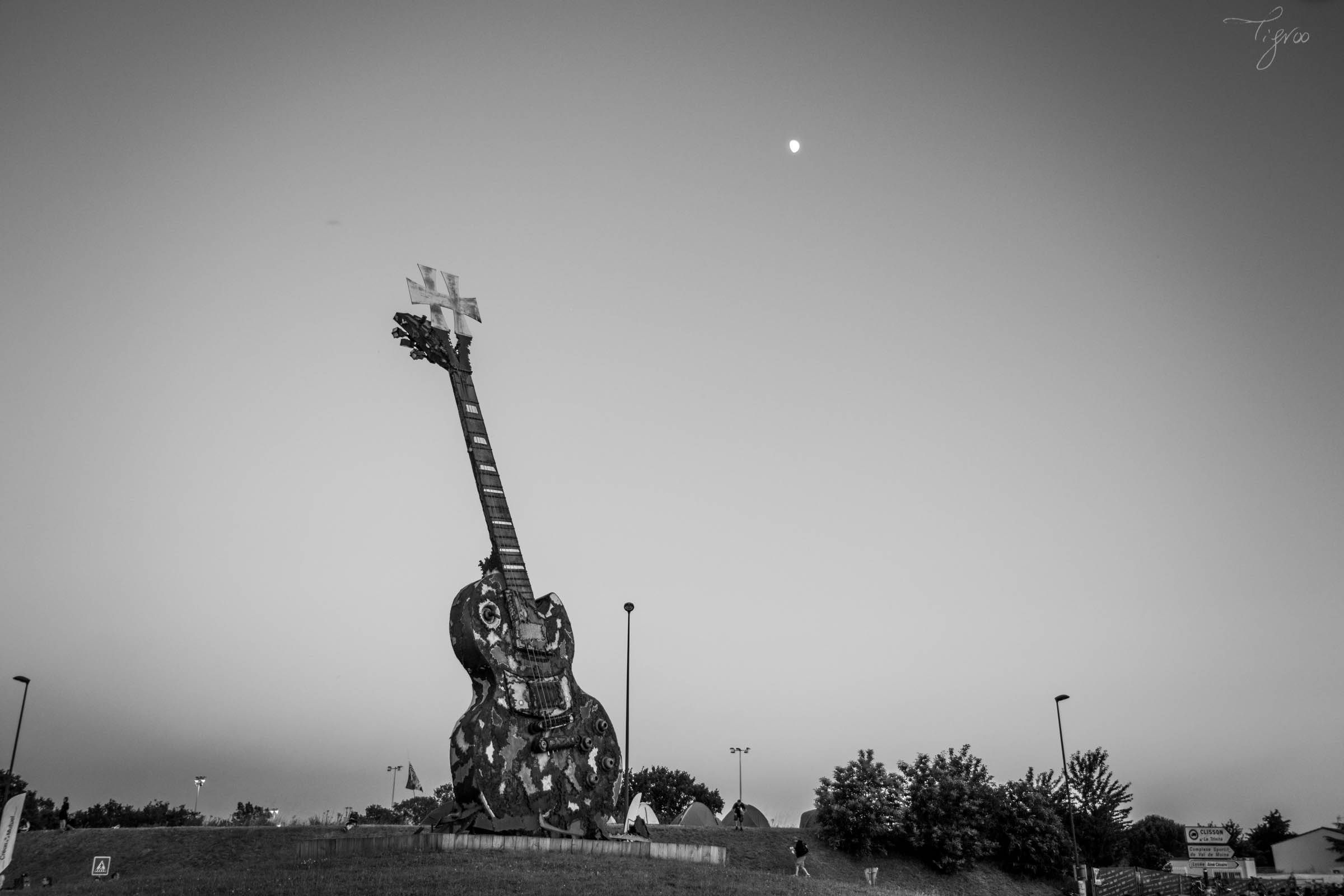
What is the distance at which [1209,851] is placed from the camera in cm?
3866

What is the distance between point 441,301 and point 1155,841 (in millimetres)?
103161

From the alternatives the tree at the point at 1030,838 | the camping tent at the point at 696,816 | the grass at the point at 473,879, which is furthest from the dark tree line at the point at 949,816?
the grass at the point at 473,879

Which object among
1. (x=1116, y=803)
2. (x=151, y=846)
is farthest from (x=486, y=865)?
(x=1116, y=803)

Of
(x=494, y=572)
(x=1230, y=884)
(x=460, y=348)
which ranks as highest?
(x=460, y=348)

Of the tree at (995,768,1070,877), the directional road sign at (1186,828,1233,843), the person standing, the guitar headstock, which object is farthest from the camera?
the tree at (995,768,1070,877)

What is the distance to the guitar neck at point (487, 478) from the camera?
25766mm

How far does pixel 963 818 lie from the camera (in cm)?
4612

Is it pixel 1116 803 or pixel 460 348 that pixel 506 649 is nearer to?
pixel 460 348

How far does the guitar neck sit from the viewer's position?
25766 millimetres

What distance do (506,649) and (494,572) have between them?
80.3 inches

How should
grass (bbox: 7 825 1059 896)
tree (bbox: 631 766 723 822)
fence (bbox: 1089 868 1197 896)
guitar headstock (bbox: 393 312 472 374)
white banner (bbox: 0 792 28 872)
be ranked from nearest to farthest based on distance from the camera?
white banner (bbox: 0 792 28 872) < grass (bbox: 7 825 1059 896) < guitar headstock (bbox: 393 312 472 374) < fence (bbox: 1089 868 1197 896) < tree (bbox: 631 766 723 822)

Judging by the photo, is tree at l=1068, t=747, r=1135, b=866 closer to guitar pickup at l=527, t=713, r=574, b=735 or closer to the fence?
the fence

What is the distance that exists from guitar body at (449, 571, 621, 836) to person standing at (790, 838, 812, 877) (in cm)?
1190

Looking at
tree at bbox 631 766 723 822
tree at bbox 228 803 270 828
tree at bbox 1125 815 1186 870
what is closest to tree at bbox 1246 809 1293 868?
tree at bbox 1125 815 1186 870
